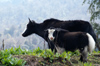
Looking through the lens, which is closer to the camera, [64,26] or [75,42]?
[75,42]

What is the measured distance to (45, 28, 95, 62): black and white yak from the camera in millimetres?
5875

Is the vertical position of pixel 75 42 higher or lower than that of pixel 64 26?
lower

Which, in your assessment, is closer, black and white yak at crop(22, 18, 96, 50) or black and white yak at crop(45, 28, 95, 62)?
black and white yak at crop(45, 28, 95, 62)

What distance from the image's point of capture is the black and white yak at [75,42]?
231 inches

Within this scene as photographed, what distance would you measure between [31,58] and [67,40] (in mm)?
2239

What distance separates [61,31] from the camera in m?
6.80

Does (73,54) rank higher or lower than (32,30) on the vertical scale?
lower

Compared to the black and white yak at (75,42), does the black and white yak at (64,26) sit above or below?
above

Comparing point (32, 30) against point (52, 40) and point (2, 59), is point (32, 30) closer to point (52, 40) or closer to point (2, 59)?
point (52, 40)

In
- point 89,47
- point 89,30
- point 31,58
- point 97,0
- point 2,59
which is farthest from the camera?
point 97,0

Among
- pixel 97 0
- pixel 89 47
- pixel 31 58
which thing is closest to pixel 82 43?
pixel 89 47

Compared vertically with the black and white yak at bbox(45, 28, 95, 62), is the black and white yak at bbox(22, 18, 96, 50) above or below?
above

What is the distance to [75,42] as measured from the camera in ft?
19.9

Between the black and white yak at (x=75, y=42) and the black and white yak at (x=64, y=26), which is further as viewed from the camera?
the black and white yak at (x=64, y=26)
